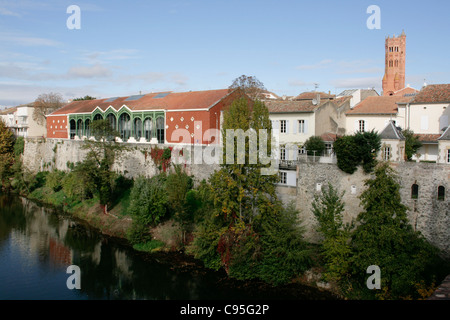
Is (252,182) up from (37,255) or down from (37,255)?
up

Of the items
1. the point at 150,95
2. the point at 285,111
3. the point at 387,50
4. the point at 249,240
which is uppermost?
the point at 387,50

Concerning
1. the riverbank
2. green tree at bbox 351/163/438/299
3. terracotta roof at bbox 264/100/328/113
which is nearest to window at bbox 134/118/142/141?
the riverbank

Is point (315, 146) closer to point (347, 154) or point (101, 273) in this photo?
point (347, 154)

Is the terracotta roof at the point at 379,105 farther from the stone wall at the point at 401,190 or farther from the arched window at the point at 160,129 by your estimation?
the arched window at the point at 160,129

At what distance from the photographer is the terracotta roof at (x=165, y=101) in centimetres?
3334

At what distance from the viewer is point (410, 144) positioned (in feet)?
74.4

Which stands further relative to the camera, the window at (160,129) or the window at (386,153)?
the window at (160,129)

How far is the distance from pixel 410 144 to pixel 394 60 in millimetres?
52881

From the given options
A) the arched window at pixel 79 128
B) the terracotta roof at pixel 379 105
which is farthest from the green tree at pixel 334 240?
the arched window at pixel 79 128

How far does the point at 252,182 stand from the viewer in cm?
2009

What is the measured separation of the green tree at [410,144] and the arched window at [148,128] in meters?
23.4
